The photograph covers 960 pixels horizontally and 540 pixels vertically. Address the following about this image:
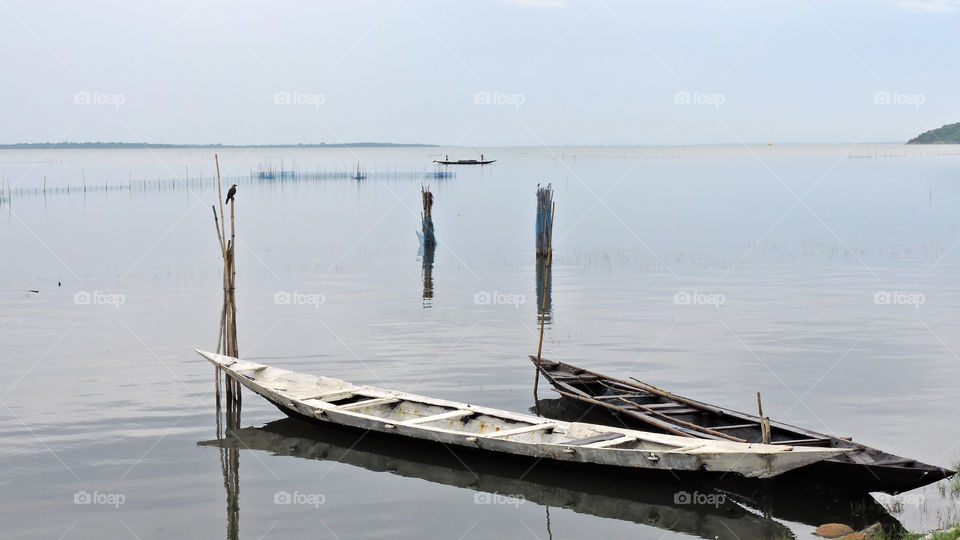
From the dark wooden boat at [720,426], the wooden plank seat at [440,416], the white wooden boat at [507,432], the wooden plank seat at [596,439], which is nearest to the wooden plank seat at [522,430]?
the white wooden boat at [507,432]

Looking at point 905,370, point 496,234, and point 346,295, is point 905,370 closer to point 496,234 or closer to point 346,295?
point 346,295

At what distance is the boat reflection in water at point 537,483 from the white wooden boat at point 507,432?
0.33 metres

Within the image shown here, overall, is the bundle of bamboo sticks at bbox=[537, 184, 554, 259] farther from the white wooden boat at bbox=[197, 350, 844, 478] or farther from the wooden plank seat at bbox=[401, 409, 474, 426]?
the wooden plank seat at bbox=[401, 409, 474, 426]

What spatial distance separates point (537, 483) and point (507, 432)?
2.52 ft

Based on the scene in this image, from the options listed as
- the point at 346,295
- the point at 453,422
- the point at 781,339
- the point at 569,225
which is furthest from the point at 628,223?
the point at 453,422

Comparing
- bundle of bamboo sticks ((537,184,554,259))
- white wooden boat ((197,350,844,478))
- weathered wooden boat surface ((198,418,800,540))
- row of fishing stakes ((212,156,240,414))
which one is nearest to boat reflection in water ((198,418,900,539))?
weathered wooden boat surface ((198,418,800,540))

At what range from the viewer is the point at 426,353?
18.5 metres

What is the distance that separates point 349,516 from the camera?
10766 millimetres

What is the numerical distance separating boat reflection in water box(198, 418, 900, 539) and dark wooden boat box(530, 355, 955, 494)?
0.59 m

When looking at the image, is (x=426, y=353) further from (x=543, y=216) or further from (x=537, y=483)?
(x=543, y=216)

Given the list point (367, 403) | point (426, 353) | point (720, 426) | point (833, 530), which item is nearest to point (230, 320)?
point (367, 403)

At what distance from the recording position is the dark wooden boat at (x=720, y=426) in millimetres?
9883

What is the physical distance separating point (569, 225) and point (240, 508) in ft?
121

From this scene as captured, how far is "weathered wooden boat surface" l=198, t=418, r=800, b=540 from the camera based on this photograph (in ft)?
34.1
